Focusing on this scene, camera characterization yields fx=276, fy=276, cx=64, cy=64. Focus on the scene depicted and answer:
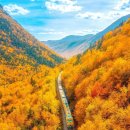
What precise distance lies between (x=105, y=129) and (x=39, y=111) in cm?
5819

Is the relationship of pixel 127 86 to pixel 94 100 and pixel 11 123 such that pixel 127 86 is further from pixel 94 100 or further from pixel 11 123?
pixel 11 123

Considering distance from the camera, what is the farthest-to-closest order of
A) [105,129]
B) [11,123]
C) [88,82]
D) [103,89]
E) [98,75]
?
[11,123] → [88,82] → [98,75] → [103,89] → [105,129]

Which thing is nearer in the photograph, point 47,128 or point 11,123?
point 47,128

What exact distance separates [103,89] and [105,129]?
1064 inches

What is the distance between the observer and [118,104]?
71.9 m

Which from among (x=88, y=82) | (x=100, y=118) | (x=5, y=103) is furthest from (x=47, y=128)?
(x=5, y=103)

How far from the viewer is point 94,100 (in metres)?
79.6

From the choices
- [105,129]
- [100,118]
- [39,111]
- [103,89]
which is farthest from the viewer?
[39,111]

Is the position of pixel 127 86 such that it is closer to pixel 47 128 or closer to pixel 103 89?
pixel 103 89

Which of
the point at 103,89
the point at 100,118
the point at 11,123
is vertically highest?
the point at 103,89

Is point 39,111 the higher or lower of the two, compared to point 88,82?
lower

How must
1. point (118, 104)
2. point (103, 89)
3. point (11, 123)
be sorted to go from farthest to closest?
point (11, 123) < point (103, 89) < point (118, 104)

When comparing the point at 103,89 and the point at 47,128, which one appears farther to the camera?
the point at 47,128

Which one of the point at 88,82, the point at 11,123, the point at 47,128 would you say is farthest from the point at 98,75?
the point at 11,123
